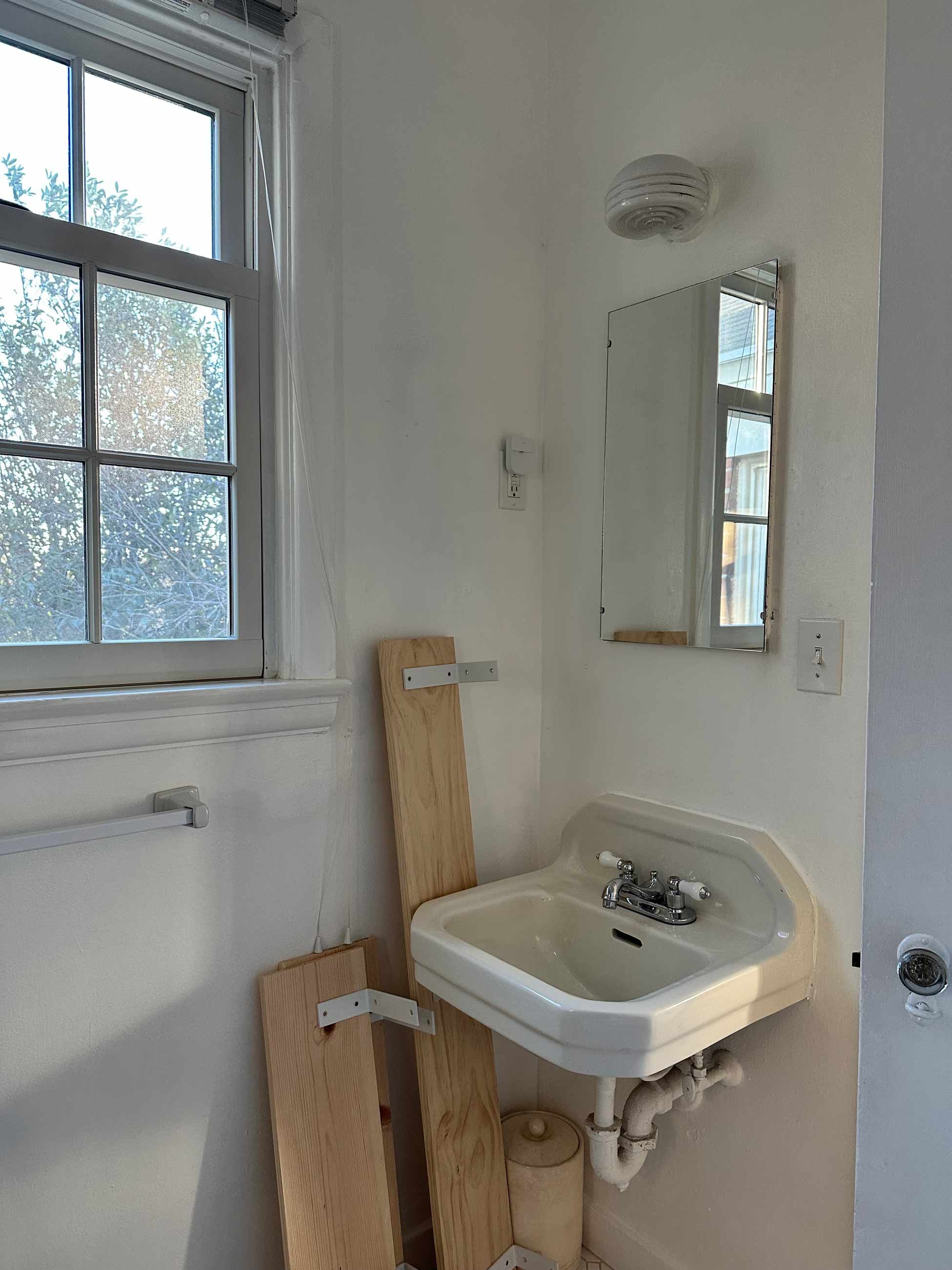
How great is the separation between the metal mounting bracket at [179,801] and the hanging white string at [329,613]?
258 millimetres

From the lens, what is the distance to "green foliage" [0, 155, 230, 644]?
1186 millimetres

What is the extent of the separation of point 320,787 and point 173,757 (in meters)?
0.27

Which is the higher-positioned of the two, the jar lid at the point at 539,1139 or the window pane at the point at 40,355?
the window pane at the point at 40,355

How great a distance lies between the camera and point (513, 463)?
66.4 inches

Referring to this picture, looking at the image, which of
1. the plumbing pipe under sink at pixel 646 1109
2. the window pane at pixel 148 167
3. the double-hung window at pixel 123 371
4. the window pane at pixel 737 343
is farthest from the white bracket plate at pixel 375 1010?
the window pane at pixel 148 167

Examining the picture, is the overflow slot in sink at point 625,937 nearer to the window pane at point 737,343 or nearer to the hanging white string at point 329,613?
the hanging white string at point 329,613

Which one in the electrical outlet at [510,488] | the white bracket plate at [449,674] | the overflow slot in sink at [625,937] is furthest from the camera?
the electrical outlet at [510,488]

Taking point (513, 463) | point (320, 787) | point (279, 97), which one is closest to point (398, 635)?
point (320, 787)

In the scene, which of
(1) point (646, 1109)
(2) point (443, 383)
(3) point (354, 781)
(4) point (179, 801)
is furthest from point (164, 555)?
(1) point (646, 1109)

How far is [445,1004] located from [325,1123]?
0.26m

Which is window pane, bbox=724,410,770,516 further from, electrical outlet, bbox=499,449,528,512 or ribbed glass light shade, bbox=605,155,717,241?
electrical outlet, bbox=499,449,528,512

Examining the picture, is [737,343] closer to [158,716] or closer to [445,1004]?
[158,716]

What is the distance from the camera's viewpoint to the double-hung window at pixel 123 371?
119 centimetres

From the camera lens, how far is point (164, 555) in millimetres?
1319
